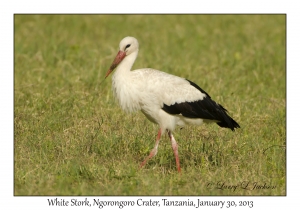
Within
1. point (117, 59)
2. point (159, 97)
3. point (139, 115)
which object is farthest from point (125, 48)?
point (139, 115)

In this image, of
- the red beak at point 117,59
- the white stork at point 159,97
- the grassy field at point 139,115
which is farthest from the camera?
the red beak at point 117,59

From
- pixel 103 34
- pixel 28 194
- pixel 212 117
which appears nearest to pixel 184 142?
pixel 212 117

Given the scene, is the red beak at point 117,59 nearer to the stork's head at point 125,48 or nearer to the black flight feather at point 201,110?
the stork's head at point 125,48

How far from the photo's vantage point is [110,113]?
830 centimetres

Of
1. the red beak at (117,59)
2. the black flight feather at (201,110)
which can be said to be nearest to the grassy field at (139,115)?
the black flight feather at (201,110)

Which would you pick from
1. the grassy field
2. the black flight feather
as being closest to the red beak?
the black flight feather

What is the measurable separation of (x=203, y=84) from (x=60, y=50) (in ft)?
10.4

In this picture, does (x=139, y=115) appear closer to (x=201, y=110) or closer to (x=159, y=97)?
(x=201, y=110)

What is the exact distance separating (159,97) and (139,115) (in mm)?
1578

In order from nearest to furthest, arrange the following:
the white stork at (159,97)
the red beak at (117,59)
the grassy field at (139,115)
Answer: the grassy field at (139,115) < the white stork at (159,97) < the red beak at (117,59)

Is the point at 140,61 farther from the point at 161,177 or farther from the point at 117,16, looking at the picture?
the point at 161,177

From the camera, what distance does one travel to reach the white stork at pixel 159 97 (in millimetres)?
6777

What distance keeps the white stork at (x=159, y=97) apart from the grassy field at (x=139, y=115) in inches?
15.0

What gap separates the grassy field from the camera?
6.28 meters
